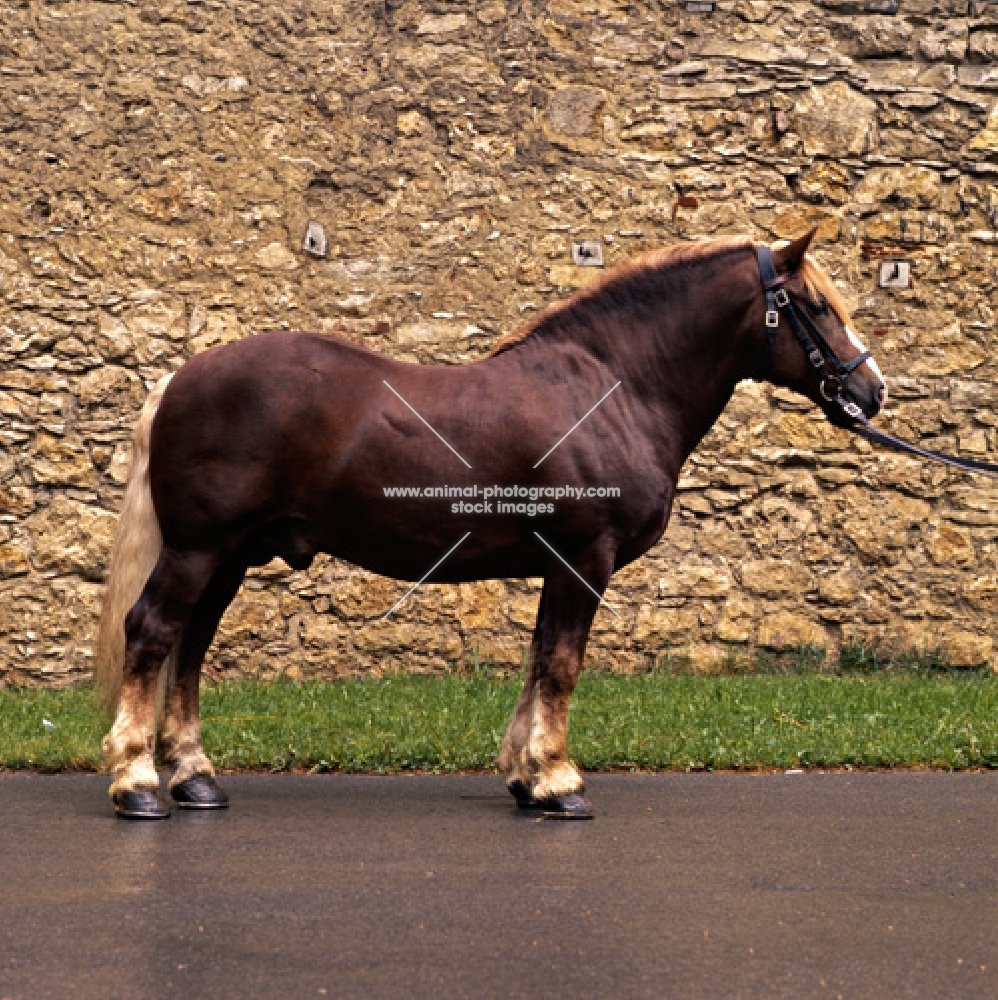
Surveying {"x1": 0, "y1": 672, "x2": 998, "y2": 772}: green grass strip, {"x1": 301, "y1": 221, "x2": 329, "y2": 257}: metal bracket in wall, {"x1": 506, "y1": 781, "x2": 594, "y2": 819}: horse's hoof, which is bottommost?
{"x1": 0, "y1": 672, "x2": 998, "y2": 772}: green grass strip

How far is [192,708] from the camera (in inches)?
247

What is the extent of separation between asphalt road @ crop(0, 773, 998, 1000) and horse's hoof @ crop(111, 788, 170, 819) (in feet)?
0.23

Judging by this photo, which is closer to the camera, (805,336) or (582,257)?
(805,336)

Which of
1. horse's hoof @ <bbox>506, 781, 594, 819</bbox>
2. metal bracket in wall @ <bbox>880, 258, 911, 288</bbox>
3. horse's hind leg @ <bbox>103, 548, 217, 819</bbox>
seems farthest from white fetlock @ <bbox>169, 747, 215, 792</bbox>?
metal bracket in wall @ <bbox>880, 258, 911, 288</bbox>

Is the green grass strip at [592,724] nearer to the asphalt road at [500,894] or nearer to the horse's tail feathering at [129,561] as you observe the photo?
the asphalt road at [500,894]

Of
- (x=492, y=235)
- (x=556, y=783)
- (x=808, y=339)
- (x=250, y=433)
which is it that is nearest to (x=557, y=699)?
(x=556, y=783)

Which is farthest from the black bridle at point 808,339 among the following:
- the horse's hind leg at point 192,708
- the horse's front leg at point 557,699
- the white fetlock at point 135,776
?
the white fetlock at point 135,776

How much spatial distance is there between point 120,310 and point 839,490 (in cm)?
472

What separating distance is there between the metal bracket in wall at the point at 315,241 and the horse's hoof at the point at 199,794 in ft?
16.1

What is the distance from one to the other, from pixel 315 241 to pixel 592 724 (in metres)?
3.95

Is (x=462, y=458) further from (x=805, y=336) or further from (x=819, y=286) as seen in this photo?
(x=819, y=286)

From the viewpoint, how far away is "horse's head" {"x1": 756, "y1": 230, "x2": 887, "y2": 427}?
6242mm

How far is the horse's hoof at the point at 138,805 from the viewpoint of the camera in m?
5.76

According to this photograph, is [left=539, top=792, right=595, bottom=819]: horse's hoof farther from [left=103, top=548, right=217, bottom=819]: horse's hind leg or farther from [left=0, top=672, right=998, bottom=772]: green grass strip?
[left=103, top=548, right=217, bottom=819]: horse's hind leg
